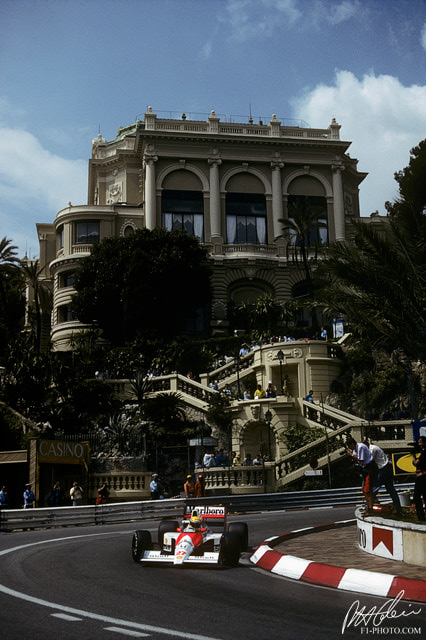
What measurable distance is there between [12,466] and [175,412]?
9951 mm

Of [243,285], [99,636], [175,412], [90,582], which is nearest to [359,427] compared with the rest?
[175,412]

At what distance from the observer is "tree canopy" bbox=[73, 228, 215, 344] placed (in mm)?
56906

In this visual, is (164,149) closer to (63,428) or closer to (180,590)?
(63,428)

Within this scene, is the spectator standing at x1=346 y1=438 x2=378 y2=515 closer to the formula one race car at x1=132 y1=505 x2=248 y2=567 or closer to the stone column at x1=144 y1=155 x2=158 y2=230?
the formula one race car at x1=132 y1=505 x2=248 y2=567

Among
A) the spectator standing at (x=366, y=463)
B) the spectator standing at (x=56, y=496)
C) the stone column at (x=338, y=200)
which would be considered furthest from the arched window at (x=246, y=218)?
the spectator standing at (x=366, y=463)

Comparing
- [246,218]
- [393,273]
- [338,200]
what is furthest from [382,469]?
[338,200]

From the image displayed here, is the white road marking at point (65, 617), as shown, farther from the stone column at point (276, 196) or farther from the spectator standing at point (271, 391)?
the stone column at point (276, 196)

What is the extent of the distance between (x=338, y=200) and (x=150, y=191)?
55.3ft

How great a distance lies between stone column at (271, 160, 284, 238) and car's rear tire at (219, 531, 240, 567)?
56.3 meters

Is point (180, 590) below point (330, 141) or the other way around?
below

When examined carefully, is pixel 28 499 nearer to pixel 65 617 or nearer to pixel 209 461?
pixel 209 461

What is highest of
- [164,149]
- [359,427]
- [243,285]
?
[164,149]

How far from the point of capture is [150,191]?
2625 inches

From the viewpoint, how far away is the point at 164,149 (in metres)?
67.9
